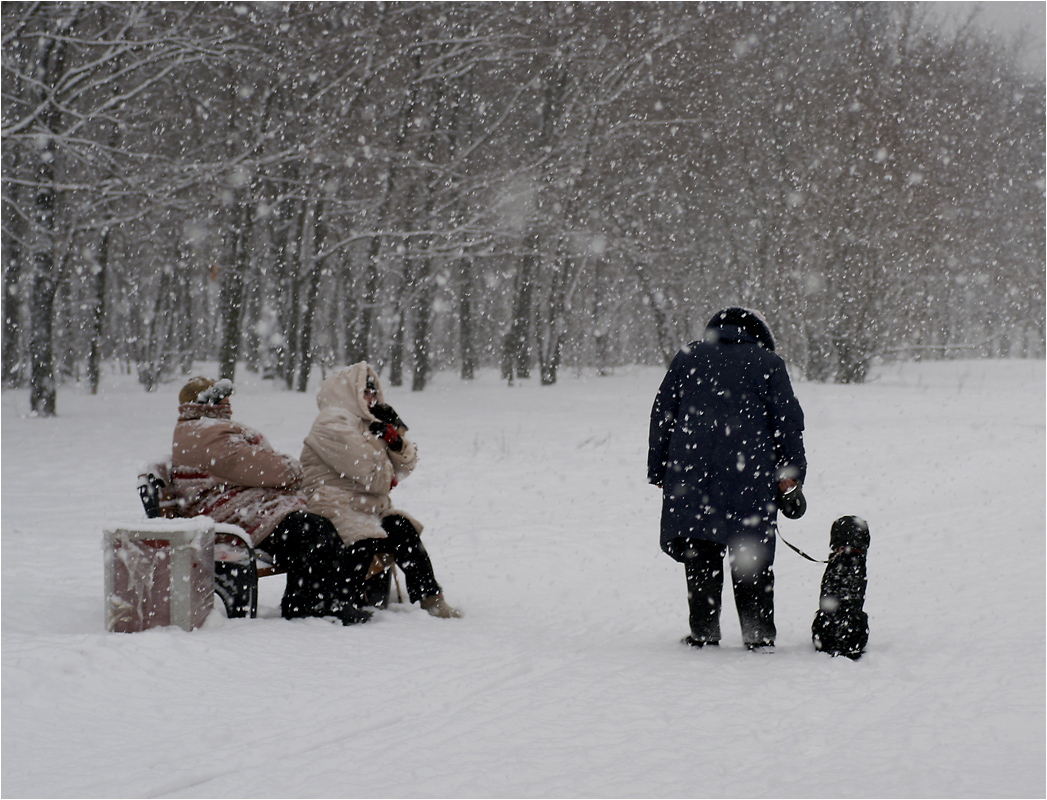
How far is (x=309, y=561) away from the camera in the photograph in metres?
5.29

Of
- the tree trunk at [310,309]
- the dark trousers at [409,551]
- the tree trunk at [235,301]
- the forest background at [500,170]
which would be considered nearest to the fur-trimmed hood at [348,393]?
the dark trousers at [409,551]

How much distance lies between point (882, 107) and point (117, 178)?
17747 millimetres

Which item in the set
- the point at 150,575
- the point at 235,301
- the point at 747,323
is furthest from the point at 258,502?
the point at 235,301

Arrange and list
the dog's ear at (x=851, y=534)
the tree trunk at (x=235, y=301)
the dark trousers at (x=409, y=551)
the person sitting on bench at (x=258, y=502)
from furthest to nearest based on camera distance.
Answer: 1. the tree trunk at (x=235, y=301)
2. the dark trousers at (x=409, y=551)
3. the person sitting on bench at (x=258, y=502)
4. the dog's ear at (x=851, y=534)

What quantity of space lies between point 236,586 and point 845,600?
325cm

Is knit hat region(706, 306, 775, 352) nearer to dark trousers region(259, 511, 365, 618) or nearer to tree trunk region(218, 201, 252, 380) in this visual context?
dark trousers region(259, 511, 365, 618)

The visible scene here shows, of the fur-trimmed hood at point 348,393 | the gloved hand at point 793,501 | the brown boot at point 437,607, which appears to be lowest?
the brown boot at point 437,607

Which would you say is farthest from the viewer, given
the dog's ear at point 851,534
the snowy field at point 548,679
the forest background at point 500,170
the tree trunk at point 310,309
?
the tree trunk at point 310,309

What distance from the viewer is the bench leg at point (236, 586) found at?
520 cm

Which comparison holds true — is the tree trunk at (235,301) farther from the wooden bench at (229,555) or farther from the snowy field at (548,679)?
the wooden bench at (229,555)

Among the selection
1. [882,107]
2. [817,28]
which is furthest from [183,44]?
[817,28]

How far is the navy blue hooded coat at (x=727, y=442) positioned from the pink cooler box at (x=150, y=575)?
2417 millimetres

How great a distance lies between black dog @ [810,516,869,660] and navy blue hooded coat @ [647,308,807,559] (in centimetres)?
40

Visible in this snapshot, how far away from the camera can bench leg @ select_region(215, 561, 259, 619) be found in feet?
17.0
